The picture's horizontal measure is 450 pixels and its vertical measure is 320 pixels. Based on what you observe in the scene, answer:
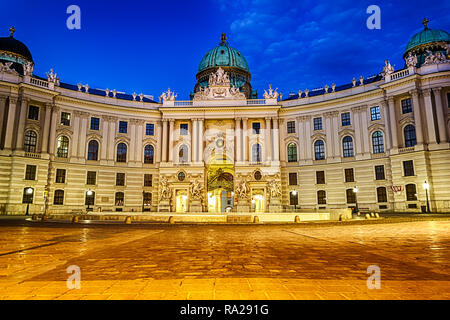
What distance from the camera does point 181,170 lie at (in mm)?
43438

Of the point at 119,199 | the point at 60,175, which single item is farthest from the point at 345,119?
the point at 60,175

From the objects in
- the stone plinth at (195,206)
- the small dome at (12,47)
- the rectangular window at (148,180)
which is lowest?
the stone plinth at (195,206)

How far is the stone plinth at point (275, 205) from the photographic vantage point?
133 ft

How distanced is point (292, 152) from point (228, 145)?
10.9 m

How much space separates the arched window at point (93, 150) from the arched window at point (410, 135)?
45.6 meters

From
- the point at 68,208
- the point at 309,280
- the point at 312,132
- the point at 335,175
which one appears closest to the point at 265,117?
the point at 312,132

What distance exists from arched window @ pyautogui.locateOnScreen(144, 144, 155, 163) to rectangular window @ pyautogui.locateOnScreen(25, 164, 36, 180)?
50.6ft

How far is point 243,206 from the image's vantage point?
41.1 metres

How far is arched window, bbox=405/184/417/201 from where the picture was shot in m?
34.7

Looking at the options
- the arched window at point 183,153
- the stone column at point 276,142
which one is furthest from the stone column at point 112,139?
the stone column at point 276,142

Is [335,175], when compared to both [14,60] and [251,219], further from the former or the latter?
[14,60]

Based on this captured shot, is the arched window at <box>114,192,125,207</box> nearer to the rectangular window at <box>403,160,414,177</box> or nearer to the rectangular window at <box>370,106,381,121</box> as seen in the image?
the rectangular window at <box>370,106,381,121</box>

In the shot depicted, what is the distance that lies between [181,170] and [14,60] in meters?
30.8

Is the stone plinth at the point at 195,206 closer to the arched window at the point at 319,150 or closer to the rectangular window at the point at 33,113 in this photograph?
the arched window at the point at 319,150
